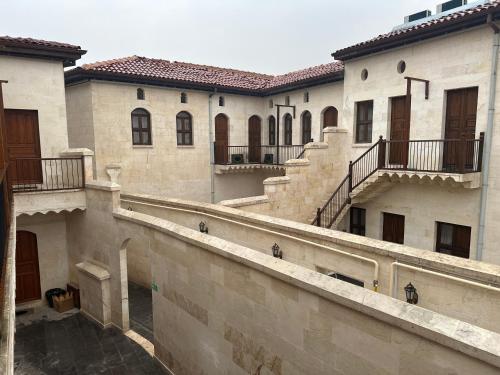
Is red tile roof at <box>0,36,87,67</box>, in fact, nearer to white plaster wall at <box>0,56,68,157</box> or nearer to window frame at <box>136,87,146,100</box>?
white plaster wall at <box>0,56,68,157</box>

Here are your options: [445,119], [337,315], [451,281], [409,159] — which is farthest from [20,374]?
[445,119]

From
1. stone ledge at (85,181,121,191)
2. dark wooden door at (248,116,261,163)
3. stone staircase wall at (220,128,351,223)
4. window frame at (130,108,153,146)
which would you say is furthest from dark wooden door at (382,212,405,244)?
window frame at (130,108,153,146)

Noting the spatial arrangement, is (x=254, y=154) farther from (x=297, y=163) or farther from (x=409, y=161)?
(x=409, y=161)

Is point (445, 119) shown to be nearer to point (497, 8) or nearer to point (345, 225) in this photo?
point (497, 8)

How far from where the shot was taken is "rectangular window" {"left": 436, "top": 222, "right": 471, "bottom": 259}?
445 inches

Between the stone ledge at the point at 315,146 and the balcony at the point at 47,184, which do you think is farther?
the stone ledge at the point at 315,146

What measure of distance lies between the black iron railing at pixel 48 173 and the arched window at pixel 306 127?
10717mm

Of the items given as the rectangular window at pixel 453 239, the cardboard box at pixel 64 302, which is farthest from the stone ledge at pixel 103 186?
the rectangular window at pixel 453 239

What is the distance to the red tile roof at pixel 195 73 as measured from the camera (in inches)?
602

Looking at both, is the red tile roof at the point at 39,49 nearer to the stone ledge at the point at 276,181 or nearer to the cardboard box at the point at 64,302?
the stone ledge at the point at 276,181

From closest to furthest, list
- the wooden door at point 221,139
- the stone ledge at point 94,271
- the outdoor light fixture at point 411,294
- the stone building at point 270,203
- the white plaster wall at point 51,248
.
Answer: the stone building at point 270,203 < the outdoor light fixture at point 411,294 < the stone ledge at point 94,271 < the white plaster wall at point 51,248 < the wooden door at point 221,139

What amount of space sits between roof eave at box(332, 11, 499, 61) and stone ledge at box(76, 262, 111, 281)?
1168 cm

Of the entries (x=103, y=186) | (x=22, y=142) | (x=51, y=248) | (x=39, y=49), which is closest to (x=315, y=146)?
(x=103, y=186)

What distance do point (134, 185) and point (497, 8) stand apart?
14576 millimetres
